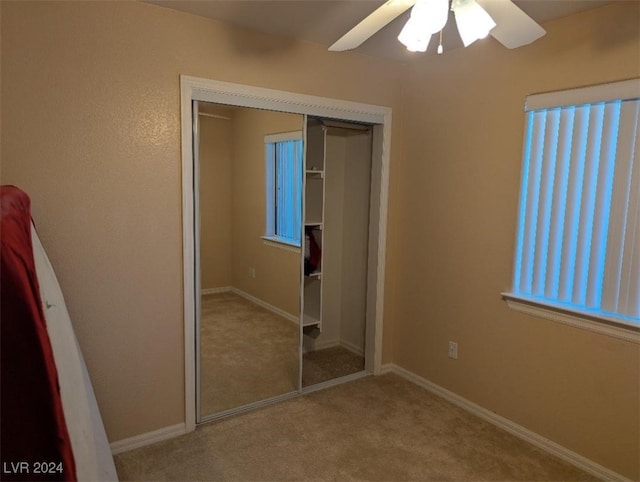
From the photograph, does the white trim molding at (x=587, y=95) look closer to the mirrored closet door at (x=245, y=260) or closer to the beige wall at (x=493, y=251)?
the beige wall at (x=493, y=251)

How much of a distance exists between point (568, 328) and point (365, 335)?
1.58 metres

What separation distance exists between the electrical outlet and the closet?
2.59ft

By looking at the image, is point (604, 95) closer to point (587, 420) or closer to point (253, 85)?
point (587, 420)

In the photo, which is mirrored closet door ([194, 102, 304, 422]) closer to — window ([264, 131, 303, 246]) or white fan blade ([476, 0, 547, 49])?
window ([264, 131, 303, 246])

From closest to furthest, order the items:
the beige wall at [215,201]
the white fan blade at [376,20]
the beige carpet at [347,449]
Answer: the white fan blade at [376,20]
the beige carpet at [347,449]
the beige wall at [215,201]

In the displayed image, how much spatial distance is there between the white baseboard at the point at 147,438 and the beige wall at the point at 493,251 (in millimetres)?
1759

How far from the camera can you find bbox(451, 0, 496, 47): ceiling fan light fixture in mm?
1444

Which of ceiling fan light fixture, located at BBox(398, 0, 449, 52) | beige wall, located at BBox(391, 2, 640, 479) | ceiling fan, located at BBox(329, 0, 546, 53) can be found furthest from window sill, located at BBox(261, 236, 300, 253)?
ceiling fan light fixture, located at BBox(398, 0, 449, 52)

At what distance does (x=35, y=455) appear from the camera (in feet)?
2.86

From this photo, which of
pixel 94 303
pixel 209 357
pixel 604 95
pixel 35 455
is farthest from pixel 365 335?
pixel 35 455

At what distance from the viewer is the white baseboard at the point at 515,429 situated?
7.30ft

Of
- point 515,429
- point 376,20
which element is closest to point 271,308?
point 515,429

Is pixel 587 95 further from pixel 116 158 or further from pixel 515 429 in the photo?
pixel 116 158

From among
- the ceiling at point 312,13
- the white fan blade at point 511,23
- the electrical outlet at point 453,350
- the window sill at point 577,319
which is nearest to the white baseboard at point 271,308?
the electrical outlet at point 453,350
